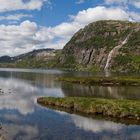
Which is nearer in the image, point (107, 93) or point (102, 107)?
point (102, 107)

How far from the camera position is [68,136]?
57875mm

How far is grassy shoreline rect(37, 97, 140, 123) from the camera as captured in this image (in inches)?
2948

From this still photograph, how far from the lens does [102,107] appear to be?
80250mm

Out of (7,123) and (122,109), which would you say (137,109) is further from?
(7,123)

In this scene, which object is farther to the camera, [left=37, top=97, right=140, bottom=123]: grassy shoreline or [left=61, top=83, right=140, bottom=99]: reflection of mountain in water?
[left=61, top=83, right=140, bottom=99]: reflection of mountain in water

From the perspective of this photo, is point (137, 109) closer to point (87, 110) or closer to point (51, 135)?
point (87, 110)

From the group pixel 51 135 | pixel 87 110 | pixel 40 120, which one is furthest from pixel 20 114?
pixel 51 135

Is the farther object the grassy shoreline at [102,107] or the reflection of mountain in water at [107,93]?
the reflection of mountain in water at [107,93]

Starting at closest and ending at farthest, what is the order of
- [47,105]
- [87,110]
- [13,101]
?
[87,110] < [47,105] < [13,101]

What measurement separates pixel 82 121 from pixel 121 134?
13.5 metres

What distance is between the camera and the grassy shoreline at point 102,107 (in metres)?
74.9

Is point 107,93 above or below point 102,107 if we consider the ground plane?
below

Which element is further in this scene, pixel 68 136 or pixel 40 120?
pixel 40 120

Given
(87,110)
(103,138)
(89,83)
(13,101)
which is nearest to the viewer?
(103,138)
